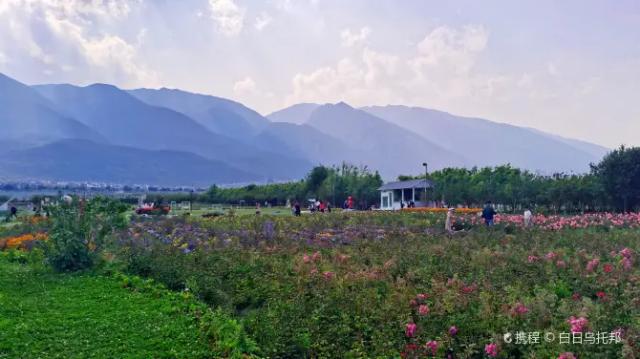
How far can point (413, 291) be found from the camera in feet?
24.2

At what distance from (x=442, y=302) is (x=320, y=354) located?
166cm

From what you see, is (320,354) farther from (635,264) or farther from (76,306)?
(635,264)

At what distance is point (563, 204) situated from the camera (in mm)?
35250

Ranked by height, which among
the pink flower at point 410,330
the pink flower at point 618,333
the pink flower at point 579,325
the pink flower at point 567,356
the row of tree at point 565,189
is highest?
the row of tree at point 565,189

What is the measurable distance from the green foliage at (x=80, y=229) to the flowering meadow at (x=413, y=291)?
52cm

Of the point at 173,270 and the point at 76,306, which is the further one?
the point at 173,270

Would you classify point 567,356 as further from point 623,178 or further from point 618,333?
point 623,178

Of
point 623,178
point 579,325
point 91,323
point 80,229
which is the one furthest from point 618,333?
point 623,178

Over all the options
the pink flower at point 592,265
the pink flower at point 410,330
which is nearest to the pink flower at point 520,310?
the pink flower at point 410,330

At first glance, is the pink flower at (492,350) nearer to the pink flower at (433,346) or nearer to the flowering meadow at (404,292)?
the flowering meadow at (404,292)

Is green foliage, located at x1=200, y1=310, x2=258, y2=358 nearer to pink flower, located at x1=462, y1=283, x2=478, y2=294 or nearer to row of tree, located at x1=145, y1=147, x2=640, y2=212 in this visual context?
pink flower, located at x1=462, y1=283, x2=478, y2=294

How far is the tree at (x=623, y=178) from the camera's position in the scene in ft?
106

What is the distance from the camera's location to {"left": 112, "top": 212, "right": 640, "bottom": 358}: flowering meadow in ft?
19.0

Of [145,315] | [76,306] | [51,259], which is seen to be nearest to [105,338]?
[145,315]
